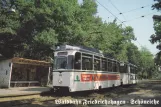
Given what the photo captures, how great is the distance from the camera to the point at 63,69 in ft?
57.1

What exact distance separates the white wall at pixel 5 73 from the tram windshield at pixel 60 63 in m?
10.9

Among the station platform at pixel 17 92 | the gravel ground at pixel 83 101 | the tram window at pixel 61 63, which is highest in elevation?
the tram window at pixel 61 63

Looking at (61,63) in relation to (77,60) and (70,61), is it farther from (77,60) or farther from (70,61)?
(77,60)

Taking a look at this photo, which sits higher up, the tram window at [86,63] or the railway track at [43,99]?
the tram window at [86,63]

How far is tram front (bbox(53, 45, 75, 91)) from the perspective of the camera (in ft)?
56.1

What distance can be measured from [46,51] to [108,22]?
3155 centimetres

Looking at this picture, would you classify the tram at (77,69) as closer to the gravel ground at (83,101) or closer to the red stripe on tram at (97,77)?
the red stripe on tram at (97,77)

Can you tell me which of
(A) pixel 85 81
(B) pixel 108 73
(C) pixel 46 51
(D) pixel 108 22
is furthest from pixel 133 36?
(A) pixel 85 81

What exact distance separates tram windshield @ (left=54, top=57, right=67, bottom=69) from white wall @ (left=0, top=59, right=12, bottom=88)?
10932mm

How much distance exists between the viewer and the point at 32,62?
96.6ft

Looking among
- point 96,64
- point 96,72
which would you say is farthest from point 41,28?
point 96,72

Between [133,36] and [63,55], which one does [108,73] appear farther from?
[133,36]

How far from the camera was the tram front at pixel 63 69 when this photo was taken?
17109 mm

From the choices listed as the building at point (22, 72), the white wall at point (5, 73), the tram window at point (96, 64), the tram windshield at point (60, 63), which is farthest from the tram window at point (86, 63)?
the white wall at point (5, 73)
